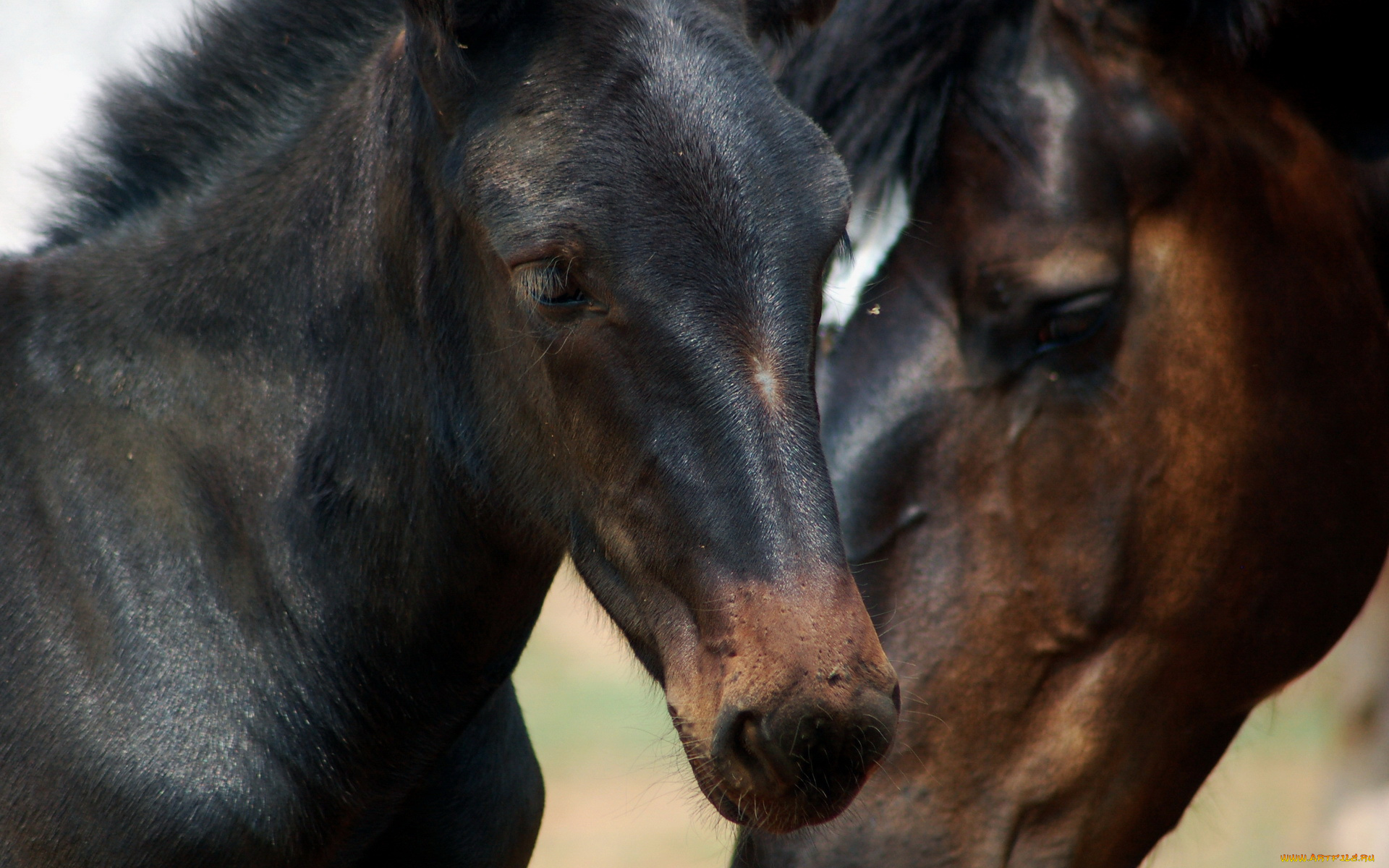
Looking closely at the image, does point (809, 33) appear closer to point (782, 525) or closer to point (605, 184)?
point (605, 184)

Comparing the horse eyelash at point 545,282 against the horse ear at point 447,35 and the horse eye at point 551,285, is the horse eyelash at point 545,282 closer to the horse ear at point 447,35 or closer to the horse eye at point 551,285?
the horse eye at point 551,285

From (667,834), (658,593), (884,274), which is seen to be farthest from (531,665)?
(658,593)

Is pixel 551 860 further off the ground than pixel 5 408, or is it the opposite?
Answer: pixel 5 408

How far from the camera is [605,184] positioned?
1.69 m

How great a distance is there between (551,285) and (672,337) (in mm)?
203

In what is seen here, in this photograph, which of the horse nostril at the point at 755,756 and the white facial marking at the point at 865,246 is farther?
the white facial marking at the point at 865,246

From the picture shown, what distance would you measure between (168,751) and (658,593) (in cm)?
77

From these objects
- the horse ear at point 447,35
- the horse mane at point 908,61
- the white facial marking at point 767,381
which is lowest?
the horse mane at point 908,61

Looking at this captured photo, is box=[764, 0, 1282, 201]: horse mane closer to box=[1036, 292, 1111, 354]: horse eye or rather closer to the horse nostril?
box=[1036, 292, 1111, 354]: horse eye

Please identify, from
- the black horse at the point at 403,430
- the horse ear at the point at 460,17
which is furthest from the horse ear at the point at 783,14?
the horse ear at the point at 460,17

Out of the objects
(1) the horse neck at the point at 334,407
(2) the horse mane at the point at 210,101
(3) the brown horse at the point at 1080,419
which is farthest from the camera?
(3) the brown horse at the point at 1080,419

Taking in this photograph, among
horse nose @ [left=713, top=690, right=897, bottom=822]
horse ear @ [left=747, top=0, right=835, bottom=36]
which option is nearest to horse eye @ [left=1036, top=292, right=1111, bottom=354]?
horse ear @ [left=747, top=0, right=835, bottom=36]

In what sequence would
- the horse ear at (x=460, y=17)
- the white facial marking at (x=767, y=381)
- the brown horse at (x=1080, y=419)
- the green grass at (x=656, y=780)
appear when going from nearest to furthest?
the white facial marking at (x=767, y=381) → the horse ear at (x=460, y=17) → the brown horse at (x=1080, y=419) → the green grass at (x=656, y=780)

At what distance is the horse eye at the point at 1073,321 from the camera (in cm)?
264
